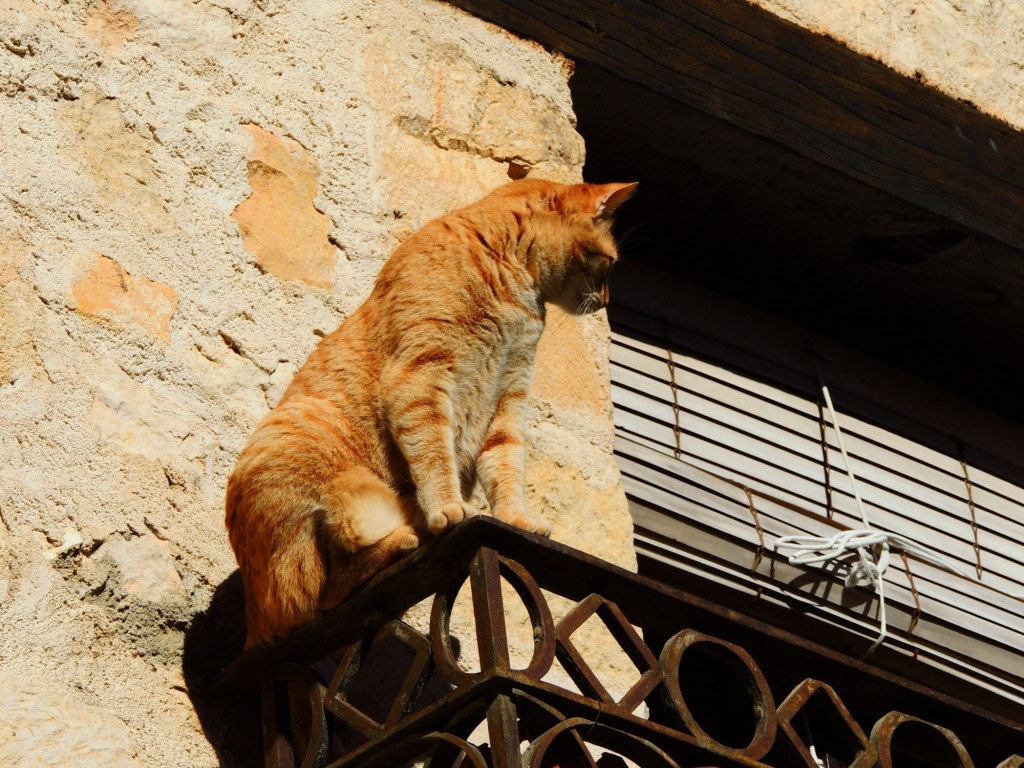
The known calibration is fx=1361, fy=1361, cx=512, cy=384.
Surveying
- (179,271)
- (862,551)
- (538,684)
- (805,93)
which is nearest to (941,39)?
(805,93)

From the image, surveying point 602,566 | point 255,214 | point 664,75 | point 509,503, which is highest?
point 664,75

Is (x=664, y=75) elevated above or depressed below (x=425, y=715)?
above

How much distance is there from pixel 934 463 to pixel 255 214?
2208 mm

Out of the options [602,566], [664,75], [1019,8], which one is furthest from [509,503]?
A: [1019,8]

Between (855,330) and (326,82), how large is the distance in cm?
199

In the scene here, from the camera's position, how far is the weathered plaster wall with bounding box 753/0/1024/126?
344cm

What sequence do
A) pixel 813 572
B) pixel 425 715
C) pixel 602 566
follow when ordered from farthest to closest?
pixel 813 572
pixel 602 566
pixel 425 715

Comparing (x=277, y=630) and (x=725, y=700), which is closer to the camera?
(x=277, y=630)

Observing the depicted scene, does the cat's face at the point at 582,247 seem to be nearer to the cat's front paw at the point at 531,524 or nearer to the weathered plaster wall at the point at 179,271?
the weathered plaster wall at the point at 179,271

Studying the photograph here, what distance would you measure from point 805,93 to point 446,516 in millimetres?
1868

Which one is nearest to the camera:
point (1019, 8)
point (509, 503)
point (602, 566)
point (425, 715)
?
point (425, 715)

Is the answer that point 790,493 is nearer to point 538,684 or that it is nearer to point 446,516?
point 446,516

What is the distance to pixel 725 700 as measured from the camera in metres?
3.16

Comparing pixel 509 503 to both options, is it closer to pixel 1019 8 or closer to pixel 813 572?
pixel 813 572
